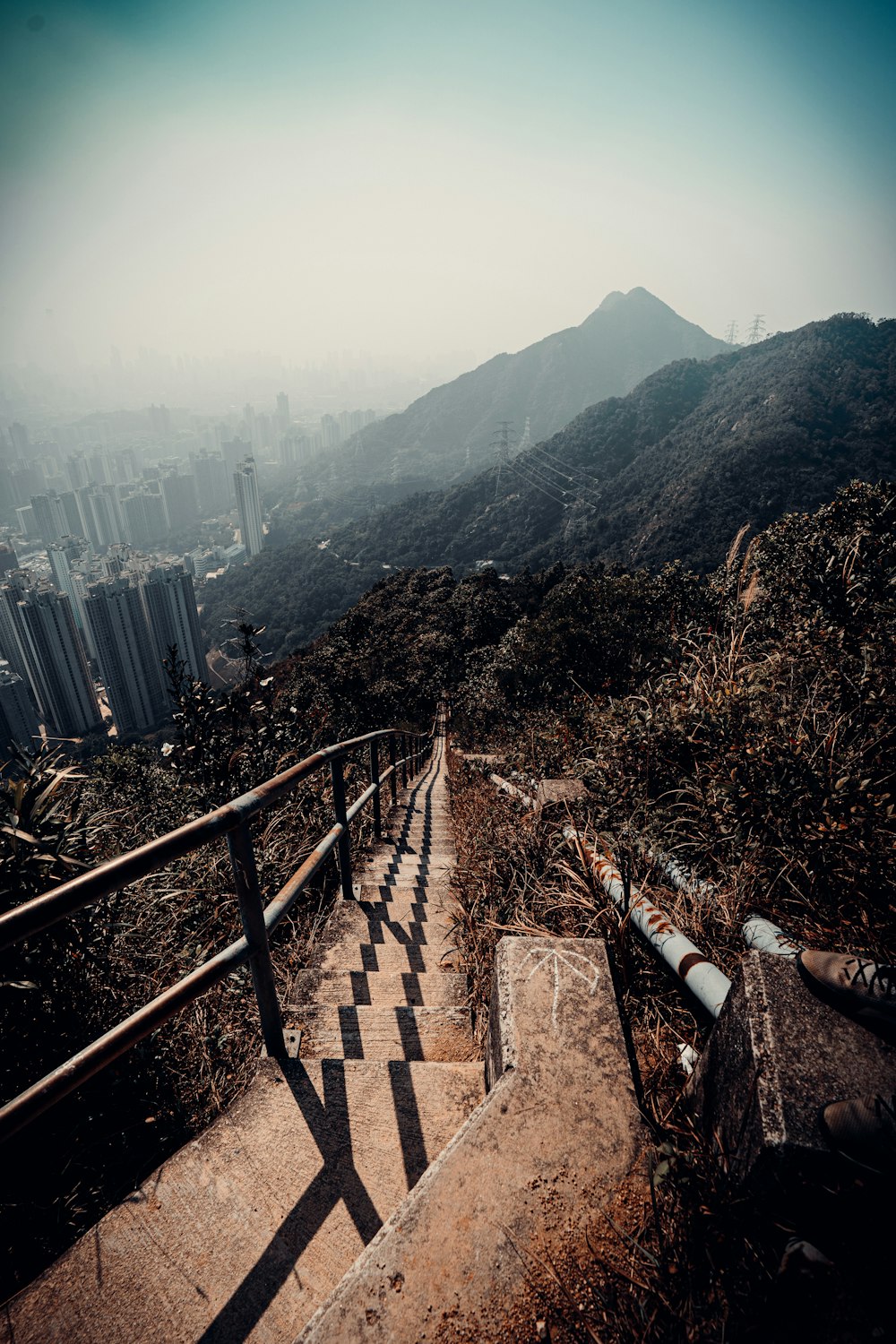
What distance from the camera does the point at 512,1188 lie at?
52.1 inches

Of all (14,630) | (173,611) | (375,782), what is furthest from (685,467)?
(375,782)

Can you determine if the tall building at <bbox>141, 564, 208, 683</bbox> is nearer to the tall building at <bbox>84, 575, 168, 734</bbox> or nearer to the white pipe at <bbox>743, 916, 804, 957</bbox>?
the tall building at <bbox>84, 575, 168, 734</bbox>

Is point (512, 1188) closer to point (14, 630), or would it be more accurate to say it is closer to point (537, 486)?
point (14, 630)

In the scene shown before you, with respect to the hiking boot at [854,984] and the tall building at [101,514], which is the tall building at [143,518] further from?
the hiking boot at [854,984]

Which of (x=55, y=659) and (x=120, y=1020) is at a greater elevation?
(x=120, y=1020)

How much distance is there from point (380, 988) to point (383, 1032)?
0.33 m

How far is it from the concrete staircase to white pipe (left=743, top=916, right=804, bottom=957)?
119 centimetres

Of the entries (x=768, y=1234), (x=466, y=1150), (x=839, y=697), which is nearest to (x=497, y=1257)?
(x=466, y=1150)

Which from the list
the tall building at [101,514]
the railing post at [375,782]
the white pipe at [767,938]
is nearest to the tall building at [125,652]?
the railing post at [375,782]

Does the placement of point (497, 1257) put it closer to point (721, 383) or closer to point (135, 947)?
point (135, 947)

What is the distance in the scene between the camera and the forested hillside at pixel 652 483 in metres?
54.2

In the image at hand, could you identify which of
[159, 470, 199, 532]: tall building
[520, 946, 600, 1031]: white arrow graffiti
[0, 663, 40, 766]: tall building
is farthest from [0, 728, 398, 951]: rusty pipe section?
[159, 470, 199, 532]: tall building

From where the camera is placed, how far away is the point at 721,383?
106812 mm

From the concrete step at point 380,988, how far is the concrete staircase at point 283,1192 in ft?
0.04
